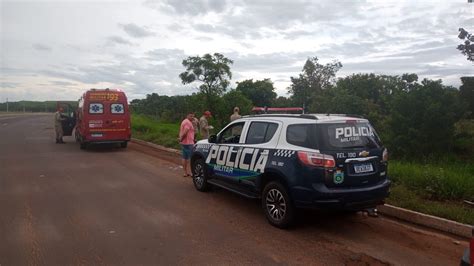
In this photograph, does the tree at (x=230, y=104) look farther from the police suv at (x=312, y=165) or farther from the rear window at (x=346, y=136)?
the rear window at (x=346, y=136)

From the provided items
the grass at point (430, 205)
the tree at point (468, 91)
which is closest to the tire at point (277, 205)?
the grass at point (430, 205)

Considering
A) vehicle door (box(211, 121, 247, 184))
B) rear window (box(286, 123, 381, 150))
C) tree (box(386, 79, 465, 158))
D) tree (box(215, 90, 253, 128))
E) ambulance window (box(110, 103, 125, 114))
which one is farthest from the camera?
tree (box(215, 90, 253, 128))

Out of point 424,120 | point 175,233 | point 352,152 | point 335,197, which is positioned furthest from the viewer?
point 424,120

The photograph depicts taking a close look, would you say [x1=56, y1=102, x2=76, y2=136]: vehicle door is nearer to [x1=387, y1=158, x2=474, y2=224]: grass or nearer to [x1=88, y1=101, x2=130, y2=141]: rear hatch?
[x1=88, y1=101, x2=130, y2=141]: rear hatch

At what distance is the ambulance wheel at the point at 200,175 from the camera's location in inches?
321

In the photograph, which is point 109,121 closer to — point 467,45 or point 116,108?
point 116,108

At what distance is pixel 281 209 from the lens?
589cm

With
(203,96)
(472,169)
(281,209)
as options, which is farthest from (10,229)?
(203,96)

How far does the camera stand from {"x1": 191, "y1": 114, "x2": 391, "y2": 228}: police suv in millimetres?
5371

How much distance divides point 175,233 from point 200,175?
2767 millimetres

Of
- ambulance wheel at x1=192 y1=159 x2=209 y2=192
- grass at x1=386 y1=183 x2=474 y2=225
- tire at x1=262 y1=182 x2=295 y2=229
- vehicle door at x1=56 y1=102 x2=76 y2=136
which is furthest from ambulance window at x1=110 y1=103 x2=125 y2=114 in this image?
grass at x1=386 y1=183 x2=474 y2=225

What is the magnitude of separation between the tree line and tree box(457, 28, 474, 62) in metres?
2.03

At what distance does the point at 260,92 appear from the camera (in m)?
62.1

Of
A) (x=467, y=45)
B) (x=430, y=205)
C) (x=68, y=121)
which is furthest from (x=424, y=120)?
(x=68, y=121)
